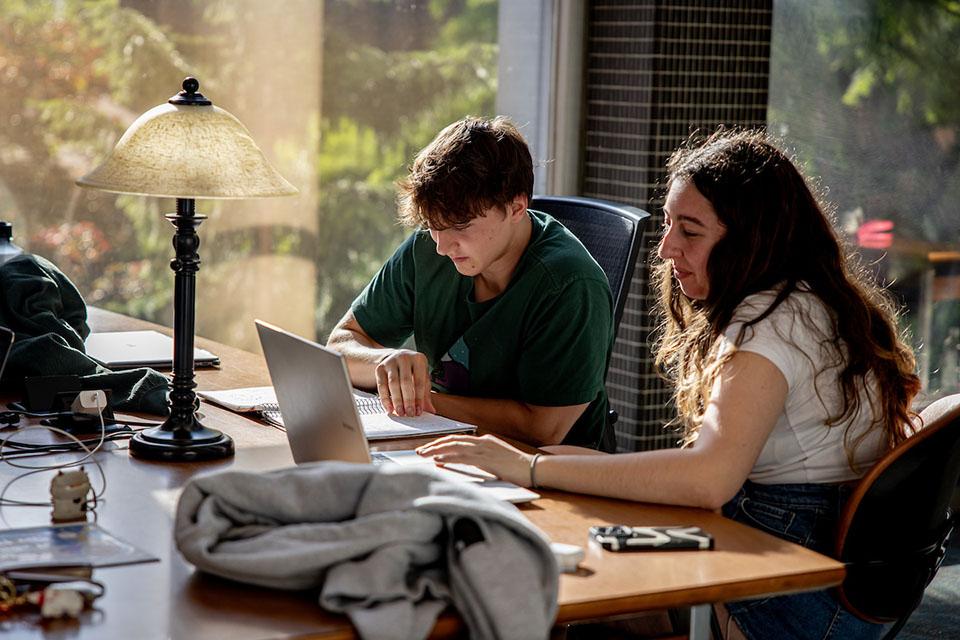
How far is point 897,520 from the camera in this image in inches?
73.0

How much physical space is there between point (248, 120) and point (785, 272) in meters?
2.27

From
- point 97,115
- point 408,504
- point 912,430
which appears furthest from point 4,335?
point 97,115

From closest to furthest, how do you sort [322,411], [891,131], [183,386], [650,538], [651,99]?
[650,538] < [322,411] < [183,386] < [651,99] < [891,131]

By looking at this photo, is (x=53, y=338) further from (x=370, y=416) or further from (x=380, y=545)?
(x=380, y=545)

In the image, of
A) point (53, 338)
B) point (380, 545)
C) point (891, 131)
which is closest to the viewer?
point (380, 545)

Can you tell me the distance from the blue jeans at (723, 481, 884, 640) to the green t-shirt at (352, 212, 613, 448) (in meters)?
0.49

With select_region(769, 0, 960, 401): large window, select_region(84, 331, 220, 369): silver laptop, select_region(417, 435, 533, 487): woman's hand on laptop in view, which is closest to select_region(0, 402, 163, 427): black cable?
select_region(84, 331, 220, 369): silver laptop

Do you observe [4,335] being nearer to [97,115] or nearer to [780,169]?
[780,169]

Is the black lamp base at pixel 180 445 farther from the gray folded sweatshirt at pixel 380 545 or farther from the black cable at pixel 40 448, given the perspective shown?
the gray folded sweatshirt at pixel 380 545

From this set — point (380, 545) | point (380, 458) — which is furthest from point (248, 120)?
point (380, 545)

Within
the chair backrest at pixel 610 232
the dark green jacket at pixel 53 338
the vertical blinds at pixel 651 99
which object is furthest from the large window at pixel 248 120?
the chair backrest at pixel 610 232

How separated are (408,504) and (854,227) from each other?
312 centimetres

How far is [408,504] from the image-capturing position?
1399 mm

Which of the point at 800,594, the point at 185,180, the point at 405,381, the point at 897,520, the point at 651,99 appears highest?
the point at 651,99
